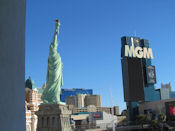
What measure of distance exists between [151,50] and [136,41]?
167 inches

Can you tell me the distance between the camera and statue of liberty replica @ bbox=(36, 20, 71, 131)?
2552 centimetres

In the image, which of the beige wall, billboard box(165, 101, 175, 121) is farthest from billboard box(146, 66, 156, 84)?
billboard box(165, 101, 175, 121)

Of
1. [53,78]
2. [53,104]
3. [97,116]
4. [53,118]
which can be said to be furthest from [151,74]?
[53,118]

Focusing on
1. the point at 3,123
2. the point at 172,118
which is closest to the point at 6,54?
the point at 3,123

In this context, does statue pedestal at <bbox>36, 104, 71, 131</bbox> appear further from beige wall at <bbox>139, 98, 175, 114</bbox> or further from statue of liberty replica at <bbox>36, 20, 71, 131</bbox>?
beige wall at <bbox>139, 98, 175, 114</bbox>

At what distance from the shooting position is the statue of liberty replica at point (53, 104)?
83.7 feet

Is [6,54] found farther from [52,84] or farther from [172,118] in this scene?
[172,118]

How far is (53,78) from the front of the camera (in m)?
27.3

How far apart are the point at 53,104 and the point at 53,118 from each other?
1.49 meters

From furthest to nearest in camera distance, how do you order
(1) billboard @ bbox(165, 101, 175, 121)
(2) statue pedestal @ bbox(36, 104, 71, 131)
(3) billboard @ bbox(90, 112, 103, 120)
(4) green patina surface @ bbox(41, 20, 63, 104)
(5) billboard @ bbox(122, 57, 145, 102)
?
1. (5) billboard @ bbox(122, 57, 145, 102)
2. (1) billboard @ bbox(165, 101, 175, 121)
3. (3) billboard @ bbox(90, 112, 103, 120)
4. (4) green patina surface @ bbox(41, 20, 63, 104)
5. (2) statue pedestal @ bbox(36, 104, 71, 131)

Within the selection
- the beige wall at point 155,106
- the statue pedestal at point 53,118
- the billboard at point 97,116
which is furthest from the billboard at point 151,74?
the statue pedestal at point 53,118

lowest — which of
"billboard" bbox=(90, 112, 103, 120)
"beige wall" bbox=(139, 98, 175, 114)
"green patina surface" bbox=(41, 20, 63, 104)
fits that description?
"billboard" bbox=(90, 112, 103, 120)

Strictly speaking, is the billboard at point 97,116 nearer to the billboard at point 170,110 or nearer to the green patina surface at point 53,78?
the billboard at point 170,110

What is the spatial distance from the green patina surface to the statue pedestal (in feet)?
2.51
